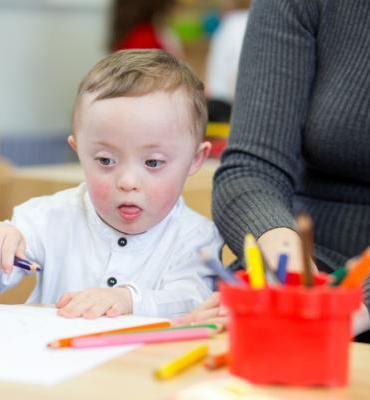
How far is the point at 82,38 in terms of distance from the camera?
15.3ft

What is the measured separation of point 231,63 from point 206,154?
2909 mm

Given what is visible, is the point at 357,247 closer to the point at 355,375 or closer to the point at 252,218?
the point at 252,218

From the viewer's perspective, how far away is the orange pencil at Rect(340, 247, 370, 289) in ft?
2.18

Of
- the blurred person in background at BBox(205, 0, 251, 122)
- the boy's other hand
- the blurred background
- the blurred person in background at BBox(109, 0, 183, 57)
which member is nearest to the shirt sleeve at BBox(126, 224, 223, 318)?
the boy's other hand

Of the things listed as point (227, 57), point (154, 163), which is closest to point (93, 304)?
point (154, 163)

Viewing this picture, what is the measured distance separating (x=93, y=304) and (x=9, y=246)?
7.0 inches

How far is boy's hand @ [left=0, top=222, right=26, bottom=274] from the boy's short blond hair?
0.14m

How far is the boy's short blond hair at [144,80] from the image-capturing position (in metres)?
1.09

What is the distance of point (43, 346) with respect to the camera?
804 mm

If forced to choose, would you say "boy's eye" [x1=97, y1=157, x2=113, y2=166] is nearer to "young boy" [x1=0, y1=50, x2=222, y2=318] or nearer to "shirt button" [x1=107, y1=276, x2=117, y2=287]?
"young boy" [x1=0, y1=50, x2=222, y2=318]

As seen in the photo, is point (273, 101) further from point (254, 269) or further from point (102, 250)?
point (254, 269)

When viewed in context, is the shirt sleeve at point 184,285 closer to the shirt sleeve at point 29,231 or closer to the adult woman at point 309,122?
the adult woman at point 309,122

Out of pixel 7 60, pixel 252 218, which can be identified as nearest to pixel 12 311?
pixel 252 218

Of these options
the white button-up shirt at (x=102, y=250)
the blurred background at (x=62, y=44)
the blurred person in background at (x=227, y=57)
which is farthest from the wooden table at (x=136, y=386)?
the blurred background at (x=62, y=44)
